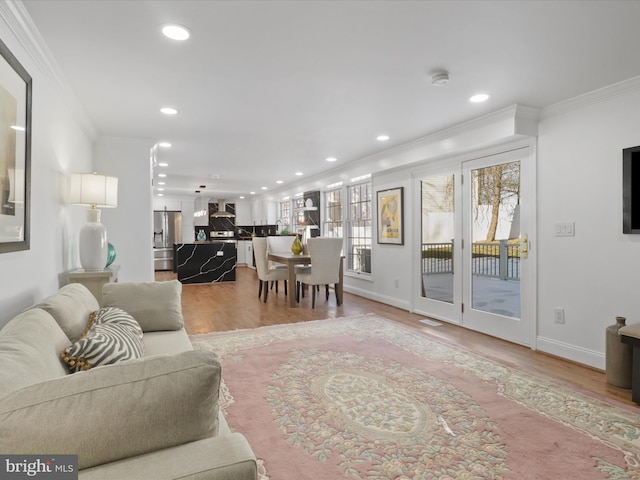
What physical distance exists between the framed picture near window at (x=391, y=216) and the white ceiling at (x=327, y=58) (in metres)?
1.47

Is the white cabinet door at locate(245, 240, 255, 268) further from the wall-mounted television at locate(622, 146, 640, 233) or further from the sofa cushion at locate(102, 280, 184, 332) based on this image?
the wall-mounted television at locate(622, 146, 640, 233)

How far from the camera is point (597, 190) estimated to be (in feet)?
10.4

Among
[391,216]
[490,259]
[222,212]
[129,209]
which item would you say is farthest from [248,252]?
[490,259]

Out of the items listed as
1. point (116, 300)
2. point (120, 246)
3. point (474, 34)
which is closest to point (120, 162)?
point (120, 246)

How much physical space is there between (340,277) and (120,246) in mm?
3152

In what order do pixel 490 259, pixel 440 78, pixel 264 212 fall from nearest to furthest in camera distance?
pixel 440 78, pixel 490 259, pixel 264 212

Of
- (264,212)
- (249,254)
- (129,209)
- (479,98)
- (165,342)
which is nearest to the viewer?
(165,342)

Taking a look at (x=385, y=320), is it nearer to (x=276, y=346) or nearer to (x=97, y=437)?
(x=276, y=346)

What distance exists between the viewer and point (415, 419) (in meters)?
2.25

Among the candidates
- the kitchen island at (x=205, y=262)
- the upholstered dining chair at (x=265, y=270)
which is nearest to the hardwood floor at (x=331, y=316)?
the upholstered dining chair at (x=265, y=270)

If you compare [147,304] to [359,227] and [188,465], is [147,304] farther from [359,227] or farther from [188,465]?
[359,227]


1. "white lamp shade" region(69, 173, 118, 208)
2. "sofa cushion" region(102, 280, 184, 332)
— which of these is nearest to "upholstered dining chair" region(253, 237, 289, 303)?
"white lamp shade" region(69, 173, 118, 208)

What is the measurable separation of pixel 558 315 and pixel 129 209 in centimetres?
492

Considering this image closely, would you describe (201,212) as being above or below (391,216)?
above
